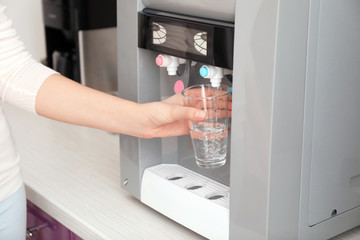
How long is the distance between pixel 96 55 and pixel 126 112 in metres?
0.77

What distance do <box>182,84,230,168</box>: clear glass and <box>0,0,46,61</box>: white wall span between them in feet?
3.83

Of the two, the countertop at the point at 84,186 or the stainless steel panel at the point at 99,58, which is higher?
the stainless steel panel at the point at 99,58

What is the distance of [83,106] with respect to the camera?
0.90 m

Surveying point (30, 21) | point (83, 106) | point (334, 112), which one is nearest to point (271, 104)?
point (334, 112)

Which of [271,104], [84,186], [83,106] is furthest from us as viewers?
[84,186]

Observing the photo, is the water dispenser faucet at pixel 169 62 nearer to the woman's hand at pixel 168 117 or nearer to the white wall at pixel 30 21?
the woman's hand at pixel 168 117

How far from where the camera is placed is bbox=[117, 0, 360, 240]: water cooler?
0.68 m

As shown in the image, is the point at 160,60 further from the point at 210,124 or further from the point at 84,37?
the point at 84,37

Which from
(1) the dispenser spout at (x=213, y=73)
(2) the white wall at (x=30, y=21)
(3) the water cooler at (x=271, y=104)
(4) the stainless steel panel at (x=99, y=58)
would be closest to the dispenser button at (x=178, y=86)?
(3) the water cooler at (x=271, y=104)

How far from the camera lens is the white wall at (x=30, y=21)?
1841mm

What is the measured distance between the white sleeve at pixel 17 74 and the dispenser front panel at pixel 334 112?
45 centimetres

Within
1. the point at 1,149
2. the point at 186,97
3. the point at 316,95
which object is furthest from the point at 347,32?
the point at 1,149

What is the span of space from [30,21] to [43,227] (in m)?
0.97

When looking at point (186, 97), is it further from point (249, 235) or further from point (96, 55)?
point (96, 55)
